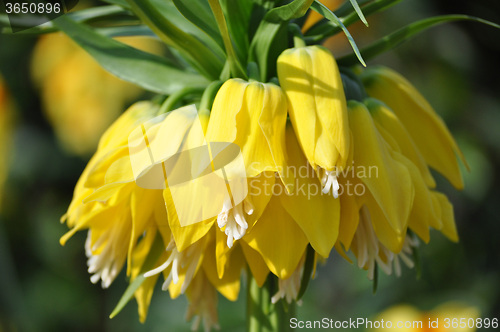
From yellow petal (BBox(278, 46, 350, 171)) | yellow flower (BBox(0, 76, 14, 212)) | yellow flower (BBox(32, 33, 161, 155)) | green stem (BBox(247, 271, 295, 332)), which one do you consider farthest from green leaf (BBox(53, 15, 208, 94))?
yellow flower (BBox(0, 76, 14, 212))

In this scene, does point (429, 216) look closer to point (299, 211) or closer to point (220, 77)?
point (299, 211)

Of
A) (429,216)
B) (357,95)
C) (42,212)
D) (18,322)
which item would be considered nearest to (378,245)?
(429,216)

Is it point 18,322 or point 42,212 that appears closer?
point 18,322

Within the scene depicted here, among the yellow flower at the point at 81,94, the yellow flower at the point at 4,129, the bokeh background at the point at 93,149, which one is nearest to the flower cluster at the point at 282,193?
the bokeh background at the point at 93,149

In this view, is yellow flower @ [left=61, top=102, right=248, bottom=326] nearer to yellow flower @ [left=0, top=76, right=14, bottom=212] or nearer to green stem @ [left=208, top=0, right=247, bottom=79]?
green stem @ [left=208, top=0, right=247, bottom=79]

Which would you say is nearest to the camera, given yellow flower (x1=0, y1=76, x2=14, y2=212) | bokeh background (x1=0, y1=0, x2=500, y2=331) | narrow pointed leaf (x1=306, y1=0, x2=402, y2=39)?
narrow pointed leaf (x1=306, y1=0, x2=402, y2=39)

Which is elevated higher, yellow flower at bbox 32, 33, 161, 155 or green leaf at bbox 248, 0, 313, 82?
green leaf at bbox 248, 0, 313, 82

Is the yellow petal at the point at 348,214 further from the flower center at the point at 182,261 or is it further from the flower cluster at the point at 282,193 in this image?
the flower center at the point at 182,261
